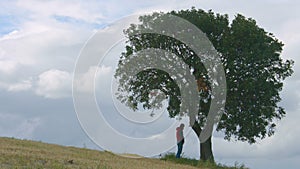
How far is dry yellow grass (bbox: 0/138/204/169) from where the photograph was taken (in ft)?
66.6

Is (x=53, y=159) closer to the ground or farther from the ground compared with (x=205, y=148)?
closer to the ground

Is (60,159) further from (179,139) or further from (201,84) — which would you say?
(201,84)

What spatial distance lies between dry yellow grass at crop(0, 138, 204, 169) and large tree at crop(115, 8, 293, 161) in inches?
279

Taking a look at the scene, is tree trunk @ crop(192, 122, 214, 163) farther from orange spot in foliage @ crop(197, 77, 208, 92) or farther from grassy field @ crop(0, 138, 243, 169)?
grassy field @ crop(0, 138, 243, 169)

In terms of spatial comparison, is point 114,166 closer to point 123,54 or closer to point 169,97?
point 169,97

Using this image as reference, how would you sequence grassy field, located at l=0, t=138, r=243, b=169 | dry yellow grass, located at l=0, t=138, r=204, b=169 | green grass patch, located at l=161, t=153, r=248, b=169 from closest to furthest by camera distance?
dry yellow grass, located at l=0, t=138, r=204, b=169 < grassy field, located at l=0, t=138, r=243, b=169 < green grass patch, located at l=161, t=153, r=248, b=169

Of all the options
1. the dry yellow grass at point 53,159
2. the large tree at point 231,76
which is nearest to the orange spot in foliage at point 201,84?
the large tree at point 231,76

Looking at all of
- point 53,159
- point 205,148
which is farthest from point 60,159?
point 205,148

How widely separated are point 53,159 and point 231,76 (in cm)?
1578

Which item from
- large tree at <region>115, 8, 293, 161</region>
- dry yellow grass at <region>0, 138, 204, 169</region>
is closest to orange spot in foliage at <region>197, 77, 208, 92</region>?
large tree at <region>115, 8, 293, 161</region>

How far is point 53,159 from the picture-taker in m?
21.7

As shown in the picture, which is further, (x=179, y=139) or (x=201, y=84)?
(x=201, y=84)

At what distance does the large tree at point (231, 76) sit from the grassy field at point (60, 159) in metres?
4.11

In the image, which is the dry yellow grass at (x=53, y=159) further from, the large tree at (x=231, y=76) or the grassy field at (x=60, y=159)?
the large tree at (x=231, y=76)
